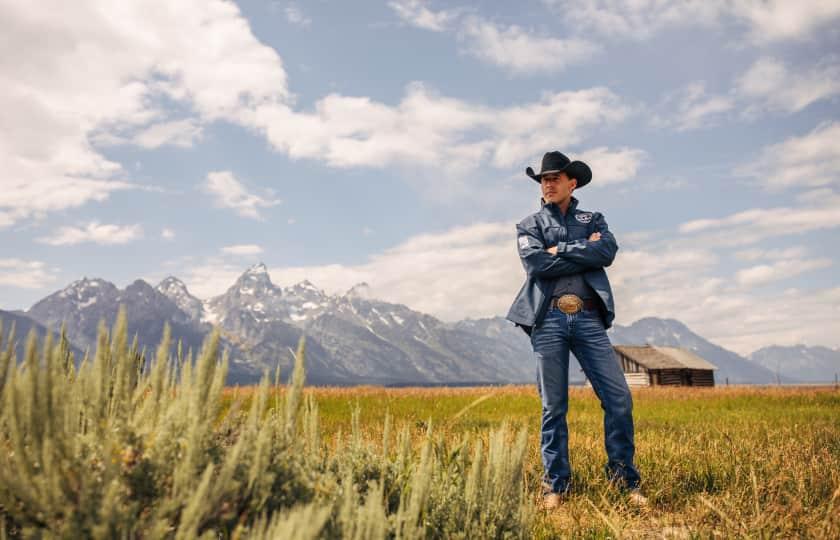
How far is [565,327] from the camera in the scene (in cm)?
523

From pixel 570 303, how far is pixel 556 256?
46cm

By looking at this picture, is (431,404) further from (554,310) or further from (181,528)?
(181,528)

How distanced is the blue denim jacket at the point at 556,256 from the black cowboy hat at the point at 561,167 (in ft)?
0.89

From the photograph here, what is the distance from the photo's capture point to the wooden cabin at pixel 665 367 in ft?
199

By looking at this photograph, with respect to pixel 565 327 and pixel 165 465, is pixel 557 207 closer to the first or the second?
pixel 565 327

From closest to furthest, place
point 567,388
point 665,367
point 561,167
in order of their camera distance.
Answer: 1. point 567,388
2. point 561,167
3. point 665,367

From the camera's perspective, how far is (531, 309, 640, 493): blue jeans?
4996 mm

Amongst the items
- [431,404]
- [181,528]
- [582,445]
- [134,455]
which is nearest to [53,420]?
[134,455]

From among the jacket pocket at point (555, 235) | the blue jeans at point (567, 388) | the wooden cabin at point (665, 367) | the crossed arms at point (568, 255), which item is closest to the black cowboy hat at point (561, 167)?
the jacket pocket at point (555, 235)

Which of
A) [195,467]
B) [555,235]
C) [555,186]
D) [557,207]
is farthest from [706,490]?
[195,467]

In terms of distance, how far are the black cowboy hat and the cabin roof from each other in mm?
60739

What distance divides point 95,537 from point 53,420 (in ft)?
1.27

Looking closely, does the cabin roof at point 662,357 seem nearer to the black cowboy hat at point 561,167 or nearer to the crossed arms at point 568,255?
the black cowboy hat at point 561,167

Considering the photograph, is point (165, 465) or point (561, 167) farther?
point (561, 167)
